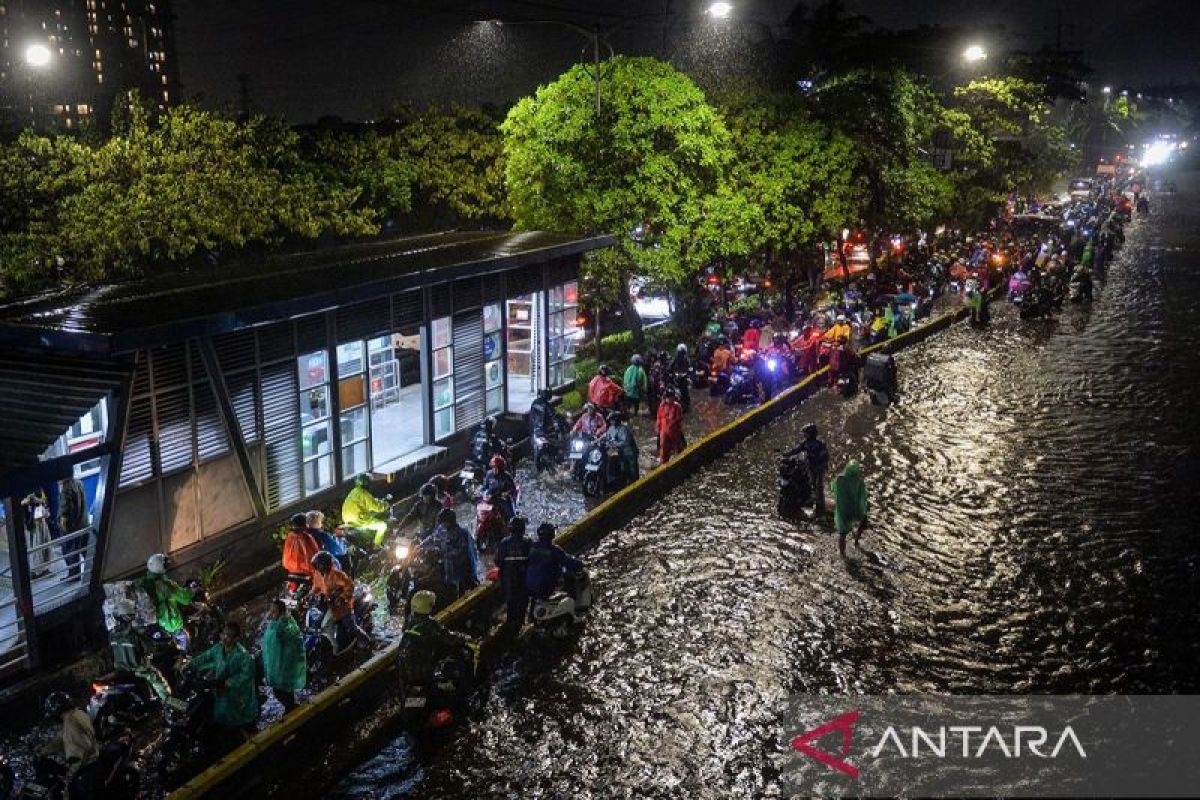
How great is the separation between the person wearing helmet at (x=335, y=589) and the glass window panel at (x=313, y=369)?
4066 millimetres

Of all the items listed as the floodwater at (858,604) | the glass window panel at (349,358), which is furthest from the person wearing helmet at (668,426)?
the glass window panel at (349,358)

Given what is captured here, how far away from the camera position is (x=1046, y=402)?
71.1 ft

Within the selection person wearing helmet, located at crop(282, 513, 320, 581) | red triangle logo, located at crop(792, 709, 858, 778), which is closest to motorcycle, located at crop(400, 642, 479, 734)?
person wearing helmet, located at crop(282, 513, 320, 581)

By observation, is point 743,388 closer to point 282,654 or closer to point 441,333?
point 441,333

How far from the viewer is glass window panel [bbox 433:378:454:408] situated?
56.9 ft

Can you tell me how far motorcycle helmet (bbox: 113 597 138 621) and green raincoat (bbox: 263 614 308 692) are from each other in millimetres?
1708

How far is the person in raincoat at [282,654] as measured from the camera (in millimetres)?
9367

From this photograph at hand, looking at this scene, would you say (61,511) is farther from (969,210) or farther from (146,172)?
(969,210)

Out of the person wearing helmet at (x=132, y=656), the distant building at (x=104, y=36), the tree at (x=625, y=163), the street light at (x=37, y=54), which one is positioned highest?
the distant building at (x=104, y=36)

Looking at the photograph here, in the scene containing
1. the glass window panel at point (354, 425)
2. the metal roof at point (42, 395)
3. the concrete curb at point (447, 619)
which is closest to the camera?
the concrete curb at point (447, 619)

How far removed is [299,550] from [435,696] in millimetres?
2999

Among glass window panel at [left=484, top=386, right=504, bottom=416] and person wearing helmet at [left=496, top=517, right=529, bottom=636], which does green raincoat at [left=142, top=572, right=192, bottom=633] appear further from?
glass window panel at [left=484, top=386, right=504, bottom=416]

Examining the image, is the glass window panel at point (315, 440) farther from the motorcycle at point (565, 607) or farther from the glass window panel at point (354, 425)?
the motorcycle at point (565, 607)

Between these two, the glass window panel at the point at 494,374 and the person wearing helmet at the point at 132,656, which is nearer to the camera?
the person wearing helmet at the point at 132,656
